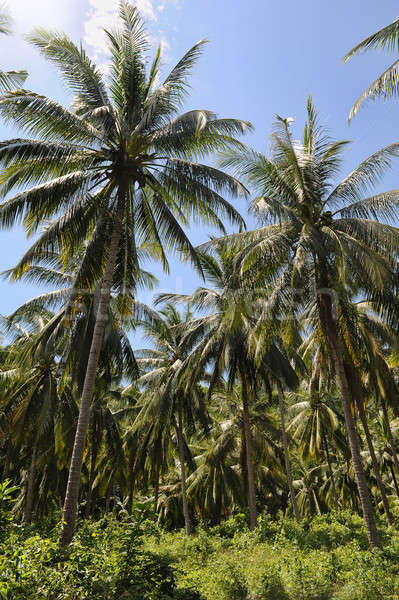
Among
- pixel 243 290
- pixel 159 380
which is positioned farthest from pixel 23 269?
pixel 159 380

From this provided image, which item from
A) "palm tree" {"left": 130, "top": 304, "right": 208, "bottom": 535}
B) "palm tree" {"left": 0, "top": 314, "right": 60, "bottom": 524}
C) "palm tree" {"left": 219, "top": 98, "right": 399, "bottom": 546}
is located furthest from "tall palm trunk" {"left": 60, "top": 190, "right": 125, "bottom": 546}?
"palm tree" {"left": 0, "top": 314, "right": 60, "bottom": 524}

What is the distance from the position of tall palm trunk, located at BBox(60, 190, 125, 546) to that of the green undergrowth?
37 centimetres

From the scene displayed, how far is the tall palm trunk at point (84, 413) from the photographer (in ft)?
24.8

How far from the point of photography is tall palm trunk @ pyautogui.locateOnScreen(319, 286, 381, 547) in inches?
373

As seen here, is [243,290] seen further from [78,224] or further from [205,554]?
[205,554]

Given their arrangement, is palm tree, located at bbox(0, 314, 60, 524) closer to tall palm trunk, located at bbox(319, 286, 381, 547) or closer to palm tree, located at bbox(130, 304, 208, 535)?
A: palm tree, located at bbox(130, 304, 208, 535)

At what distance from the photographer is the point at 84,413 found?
8.62 meters

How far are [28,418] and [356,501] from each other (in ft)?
80.1

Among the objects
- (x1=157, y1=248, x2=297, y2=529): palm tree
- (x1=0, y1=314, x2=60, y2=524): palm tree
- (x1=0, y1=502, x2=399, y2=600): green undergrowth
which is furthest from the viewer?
(x1=0, y1=314, x2=60, y2=524): palm tree

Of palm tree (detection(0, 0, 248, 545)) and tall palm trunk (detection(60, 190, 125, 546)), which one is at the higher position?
palm tree (detection(0, 0, 248, 545))

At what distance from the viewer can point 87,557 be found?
5.55 metres

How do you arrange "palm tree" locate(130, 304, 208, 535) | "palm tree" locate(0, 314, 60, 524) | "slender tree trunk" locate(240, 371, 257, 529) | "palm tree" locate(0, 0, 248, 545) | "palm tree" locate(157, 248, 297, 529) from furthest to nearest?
"palm tree" locate(130, 304, 208, 535) < "palm tree" locate(0, 314, 60, 524) < "palm tree" locate(157, 248, 297, 529) < "slender tree trunk" locate(240, 371, 257, 529) < "palm tree" locate(0, 0, 248, 545)

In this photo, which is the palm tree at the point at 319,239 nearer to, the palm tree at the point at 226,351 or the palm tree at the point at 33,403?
the palm tree at the point at 226,351

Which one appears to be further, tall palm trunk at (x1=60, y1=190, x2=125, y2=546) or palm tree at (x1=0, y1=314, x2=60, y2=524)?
palm tree at (x1=0, y1=314, x2=60, y2=524)
